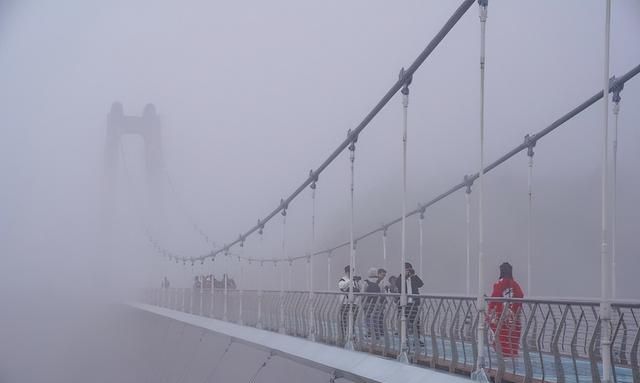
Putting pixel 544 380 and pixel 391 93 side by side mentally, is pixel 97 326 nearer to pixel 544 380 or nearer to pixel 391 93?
pixel 391 93

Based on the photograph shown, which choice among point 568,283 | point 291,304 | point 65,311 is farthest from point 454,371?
point 65,311

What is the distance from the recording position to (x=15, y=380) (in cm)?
3853

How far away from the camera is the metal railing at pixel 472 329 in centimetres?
590

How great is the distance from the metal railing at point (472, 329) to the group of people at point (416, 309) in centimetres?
1

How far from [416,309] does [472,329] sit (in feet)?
5.73

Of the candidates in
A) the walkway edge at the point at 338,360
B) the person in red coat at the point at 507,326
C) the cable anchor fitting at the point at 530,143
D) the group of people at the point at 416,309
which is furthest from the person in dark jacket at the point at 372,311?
the cable anchor fitting at the point at 530,143

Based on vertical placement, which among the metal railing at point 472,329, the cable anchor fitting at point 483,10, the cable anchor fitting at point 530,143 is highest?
the cable anchor fitting at point 483,10

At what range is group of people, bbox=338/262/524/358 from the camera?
6680mm

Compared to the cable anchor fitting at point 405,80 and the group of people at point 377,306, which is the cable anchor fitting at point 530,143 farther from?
the cable anchor fitting at point 405,80

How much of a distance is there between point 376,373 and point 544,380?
8.84ft

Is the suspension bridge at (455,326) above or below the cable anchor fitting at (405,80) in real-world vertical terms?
below

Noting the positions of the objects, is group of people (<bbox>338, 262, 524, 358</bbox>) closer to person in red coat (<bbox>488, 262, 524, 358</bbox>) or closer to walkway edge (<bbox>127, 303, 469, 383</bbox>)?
person in red coat (<bbox>488, 262, 524, 358</bbox>)

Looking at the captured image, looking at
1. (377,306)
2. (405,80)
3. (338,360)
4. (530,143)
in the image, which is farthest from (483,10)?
(530,143)

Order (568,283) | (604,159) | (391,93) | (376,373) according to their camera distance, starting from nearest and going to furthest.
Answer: (604,159), (376,373), (391,93), (568,283)
